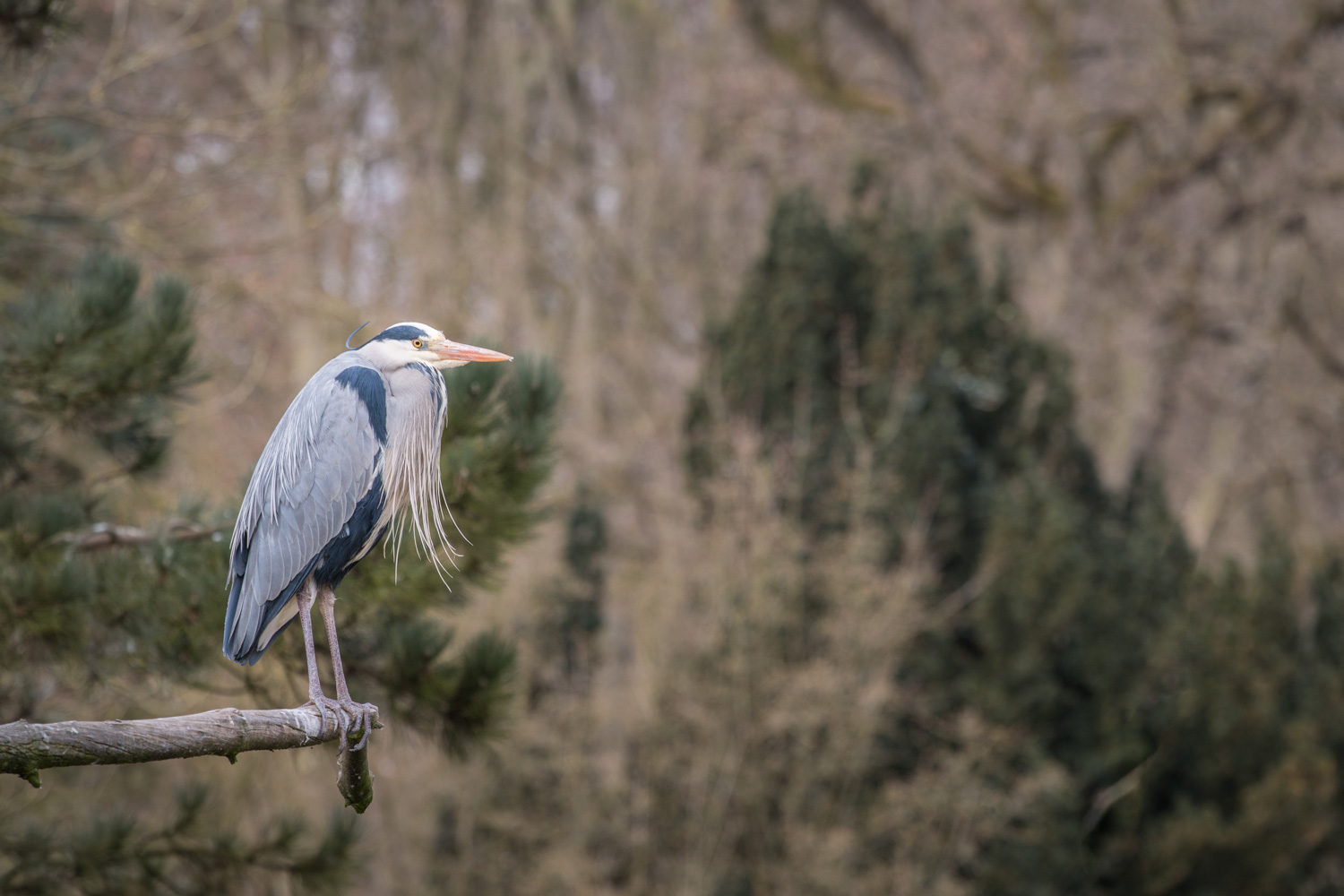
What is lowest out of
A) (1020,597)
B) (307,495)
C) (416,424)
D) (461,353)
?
(1020,597)

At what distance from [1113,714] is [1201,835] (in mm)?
987

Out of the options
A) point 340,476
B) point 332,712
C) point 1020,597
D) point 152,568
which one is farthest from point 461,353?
point 1020,597

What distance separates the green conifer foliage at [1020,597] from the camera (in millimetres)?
8977

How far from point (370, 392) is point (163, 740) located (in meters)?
0.71

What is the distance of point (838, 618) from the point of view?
943 centimetres

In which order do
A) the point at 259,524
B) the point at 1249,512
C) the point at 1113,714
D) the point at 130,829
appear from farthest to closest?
the point at 1249,512, the point at 1113,714, the point at 130,829, the point at 259,524

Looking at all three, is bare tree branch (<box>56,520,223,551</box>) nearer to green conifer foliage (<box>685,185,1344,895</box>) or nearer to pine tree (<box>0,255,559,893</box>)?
pine tree (<box>0,255,559,893</box>)

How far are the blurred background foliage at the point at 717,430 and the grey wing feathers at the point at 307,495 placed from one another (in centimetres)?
109

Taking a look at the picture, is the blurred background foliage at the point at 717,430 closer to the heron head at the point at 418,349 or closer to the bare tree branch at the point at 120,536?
the bare tree branch at the point at 120,536

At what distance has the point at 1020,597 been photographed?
9.19 meters

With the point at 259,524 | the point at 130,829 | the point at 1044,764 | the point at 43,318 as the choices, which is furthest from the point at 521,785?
the point at 259,524

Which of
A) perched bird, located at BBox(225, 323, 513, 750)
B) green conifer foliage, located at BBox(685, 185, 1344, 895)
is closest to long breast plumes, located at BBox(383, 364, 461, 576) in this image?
perched bird, located at BBox(225, 323, 513, 750)

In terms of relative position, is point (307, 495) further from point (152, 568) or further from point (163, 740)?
point (152, 568)

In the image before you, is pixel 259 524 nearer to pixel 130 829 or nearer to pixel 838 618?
pixel 130 829
